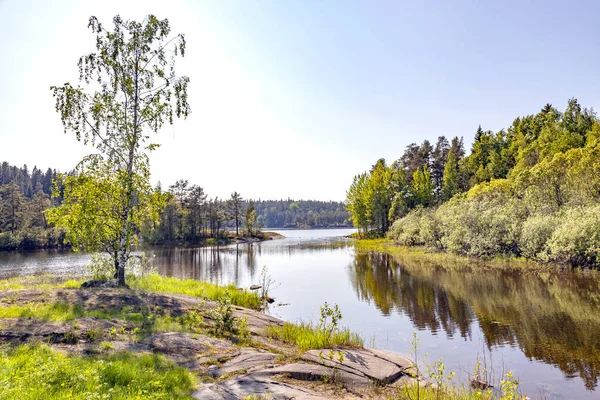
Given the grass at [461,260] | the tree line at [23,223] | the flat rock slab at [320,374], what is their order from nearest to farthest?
the flat rock slab at [320,374] → the grass at [461,260] → the tree line at [23,223]

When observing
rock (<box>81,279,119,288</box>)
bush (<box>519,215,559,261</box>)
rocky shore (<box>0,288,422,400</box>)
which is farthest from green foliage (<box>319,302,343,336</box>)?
bush (<box>519,215,559,261</box>)

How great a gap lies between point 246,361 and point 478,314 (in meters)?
14.6

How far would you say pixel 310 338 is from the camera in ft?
42.0

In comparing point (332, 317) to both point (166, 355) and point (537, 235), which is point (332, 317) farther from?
point (537, 235)

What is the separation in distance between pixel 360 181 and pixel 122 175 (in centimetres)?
8193

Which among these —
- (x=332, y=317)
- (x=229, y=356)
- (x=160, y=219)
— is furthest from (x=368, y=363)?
(x=160, y=219)

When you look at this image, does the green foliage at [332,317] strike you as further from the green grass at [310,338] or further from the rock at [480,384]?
the rock at [480,384]

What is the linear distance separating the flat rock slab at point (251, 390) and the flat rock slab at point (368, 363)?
208 centimetres

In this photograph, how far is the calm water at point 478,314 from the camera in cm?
1230

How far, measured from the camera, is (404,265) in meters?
40.7

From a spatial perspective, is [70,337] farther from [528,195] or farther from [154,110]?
[528,195]

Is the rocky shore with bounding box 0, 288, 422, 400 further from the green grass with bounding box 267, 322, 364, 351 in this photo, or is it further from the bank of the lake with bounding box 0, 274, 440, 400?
the green grass with bounding box 267, 322, 364, 351

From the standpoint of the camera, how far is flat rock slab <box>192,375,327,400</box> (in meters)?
7.72

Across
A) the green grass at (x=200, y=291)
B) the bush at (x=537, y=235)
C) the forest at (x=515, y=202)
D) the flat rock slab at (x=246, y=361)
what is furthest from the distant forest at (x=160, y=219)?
the flat rock slab at (x=246, y=361)
